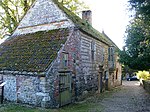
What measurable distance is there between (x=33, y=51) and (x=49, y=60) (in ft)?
8.28

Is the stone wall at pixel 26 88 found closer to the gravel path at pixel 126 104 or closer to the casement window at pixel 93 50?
the gravel path at pixel 126 104

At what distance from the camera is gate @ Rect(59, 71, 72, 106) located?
14424 millimetres

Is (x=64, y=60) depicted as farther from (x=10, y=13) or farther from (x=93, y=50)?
(x=10, y=13)

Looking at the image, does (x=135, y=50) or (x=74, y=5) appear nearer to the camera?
(x=135, y=50)

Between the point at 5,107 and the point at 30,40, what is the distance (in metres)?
6.46

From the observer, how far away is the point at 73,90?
1614 cm

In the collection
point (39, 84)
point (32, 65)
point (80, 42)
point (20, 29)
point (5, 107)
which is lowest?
point (5, 107)

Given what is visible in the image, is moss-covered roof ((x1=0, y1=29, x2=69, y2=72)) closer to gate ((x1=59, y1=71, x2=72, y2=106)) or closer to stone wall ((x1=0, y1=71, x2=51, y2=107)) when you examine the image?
stone wall ((x1=0, y1=71, x2=51, y2=107))

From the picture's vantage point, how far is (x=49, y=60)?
1418 centimetres

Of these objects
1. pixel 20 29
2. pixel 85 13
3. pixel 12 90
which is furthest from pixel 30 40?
pixel 85 13

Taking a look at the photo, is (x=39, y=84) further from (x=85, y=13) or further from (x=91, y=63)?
(x=85, y=13)

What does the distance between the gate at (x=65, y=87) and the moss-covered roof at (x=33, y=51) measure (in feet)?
5.20

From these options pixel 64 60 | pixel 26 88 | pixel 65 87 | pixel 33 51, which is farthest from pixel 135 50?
pixel 26 88

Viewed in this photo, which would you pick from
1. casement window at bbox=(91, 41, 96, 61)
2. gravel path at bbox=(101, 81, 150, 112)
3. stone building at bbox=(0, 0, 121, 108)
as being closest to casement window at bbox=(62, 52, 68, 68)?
stone building at bbox=(0, 0, 121, 108)
